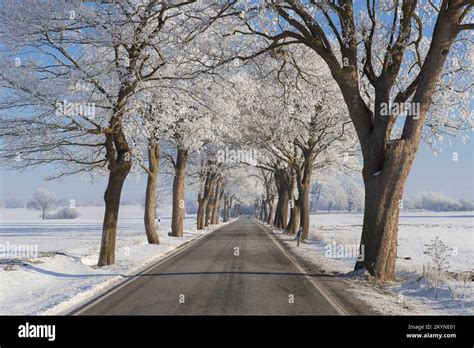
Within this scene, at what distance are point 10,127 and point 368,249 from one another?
37.8 ft

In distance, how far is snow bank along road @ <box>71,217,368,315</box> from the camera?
7984 millimetres

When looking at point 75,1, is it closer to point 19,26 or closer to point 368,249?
point 19,26

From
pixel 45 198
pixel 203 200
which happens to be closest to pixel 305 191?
pixel 203 200

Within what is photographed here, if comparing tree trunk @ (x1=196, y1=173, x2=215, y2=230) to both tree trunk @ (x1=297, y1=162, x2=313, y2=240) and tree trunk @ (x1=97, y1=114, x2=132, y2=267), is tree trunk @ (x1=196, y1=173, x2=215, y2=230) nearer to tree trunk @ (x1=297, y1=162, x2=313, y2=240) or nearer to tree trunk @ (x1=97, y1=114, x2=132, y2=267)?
tree trunk @ (x1=297, y1=162, x2=313, y2=240)

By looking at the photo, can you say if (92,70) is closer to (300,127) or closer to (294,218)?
(300,127)

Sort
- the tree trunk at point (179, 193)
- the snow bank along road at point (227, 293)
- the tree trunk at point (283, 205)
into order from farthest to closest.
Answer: the tree trunk at point (283, 205) < the tree trunk at point (179, 193) < the snow bank along road at point (227, 293)

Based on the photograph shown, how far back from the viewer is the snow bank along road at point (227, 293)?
7.98m

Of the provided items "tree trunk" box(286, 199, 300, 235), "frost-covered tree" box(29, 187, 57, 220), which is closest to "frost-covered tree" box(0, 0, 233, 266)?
"tree trunk" box(286, 199, 300, 235)

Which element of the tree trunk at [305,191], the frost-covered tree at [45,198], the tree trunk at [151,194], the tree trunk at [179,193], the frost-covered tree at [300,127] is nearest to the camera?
the tree trunk at [151,194]

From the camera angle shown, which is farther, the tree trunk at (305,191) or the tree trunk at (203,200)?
the tree trunk at (203,200)

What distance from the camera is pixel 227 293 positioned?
→ 960 centimetres

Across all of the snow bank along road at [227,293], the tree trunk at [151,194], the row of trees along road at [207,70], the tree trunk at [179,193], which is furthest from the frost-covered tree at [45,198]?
the snow bank along road at [227,293]

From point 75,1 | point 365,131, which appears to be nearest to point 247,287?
point 365,131

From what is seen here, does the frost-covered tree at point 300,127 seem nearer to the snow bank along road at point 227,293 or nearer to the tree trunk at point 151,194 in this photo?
the tree trunk at point 151,194
